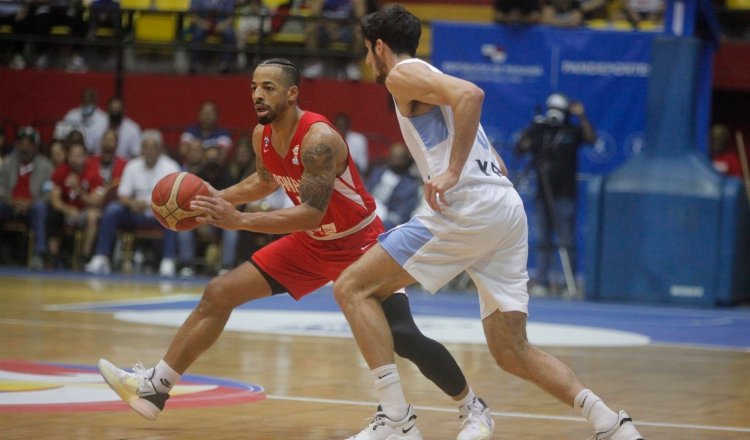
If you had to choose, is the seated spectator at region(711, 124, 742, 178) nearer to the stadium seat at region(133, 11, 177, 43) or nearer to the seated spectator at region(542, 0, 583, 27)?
the seated spectator at region(542, 0, 583, 27)

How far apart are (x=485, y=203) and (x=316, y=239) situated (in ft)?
3.64

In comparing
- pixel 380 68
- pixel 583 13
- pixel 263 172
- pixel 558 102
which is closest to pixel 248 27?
pixel 583 13

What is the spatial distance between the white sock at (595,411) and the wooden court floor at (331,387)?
66 cm

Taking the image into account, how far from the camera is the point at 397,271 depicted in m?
6.32

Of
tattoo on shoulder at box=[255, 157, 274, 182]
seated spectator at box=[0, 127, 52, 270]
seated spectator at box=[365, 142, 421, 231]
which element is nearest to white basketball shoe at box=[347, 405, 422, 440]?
tattoo on shoulder at box=[255, 157, 274, 182]

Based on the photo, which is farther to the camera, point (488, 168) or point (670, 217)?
point (670, 217)

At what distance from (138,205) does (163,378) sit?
36.0 feet

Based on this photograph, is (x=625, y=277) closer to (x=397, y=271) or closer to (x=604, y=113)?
(x=604, y=113)

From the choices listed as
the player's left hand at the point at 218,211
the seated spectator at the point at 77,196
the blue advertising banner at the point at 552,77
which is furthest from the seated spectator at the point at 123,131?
the player's left hand at the point at 218,211

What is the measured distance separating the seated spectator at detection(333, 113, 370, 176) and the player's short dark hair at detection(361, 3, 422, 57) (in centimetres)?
1115

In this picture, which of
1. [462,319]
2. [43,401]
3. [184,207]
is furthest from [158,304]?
[184,207]

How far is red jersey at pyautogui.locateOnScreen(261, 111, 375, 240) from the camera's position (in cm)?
692

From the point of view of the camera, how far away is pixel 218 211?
251 inches

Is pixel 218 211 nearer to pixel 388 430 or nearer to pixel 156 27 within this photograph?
pixel 388 430
